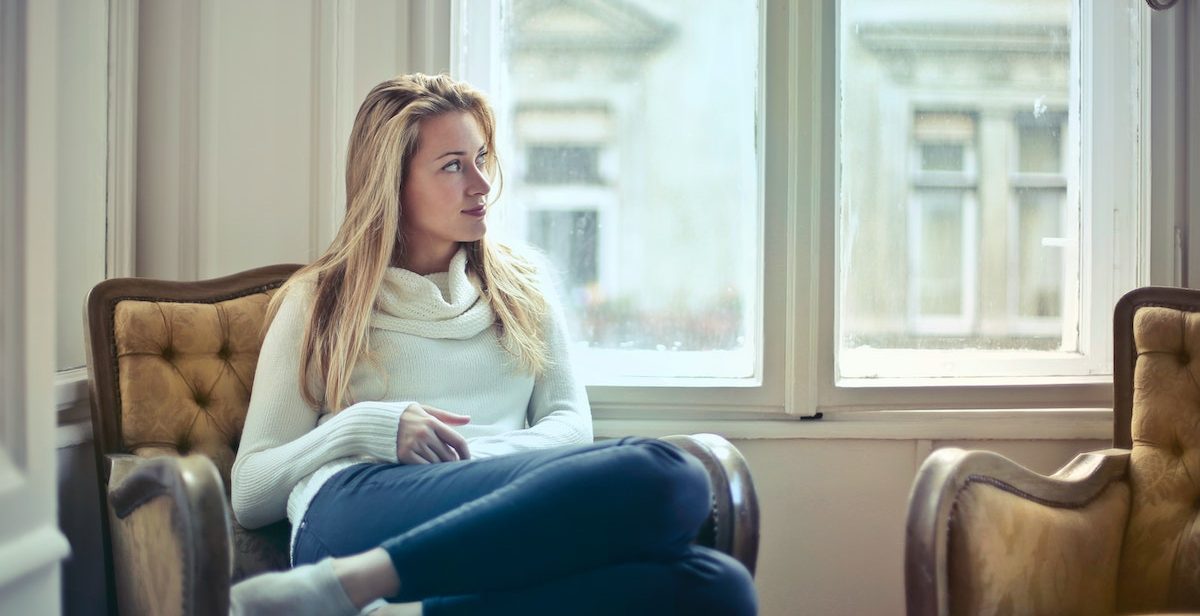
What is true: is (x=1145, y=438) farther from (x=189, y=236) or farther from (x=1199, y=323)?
(x=189, y=236)

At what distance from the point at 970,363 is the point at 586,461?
1.22 metres

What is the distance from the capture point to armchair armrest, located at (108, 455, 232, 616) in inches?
44.9

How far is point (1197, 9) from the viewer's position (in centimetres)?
211

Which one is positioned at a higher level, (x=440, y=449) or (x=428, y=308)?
(x=428, y=308)

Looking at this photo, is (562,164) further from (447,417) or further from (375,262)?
(447,417)

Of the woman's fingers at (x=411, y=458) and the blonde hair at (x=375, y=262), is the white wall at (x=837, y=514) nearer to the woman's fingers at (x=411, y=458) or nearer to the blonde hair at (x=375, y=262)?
the blonde hair at (x=375, y=262)

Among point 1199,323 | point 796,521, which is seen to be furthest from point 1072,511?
point 796,521

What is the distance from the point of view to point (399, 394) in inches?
66.4

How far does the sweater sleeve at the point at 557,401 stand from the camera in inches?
67.0

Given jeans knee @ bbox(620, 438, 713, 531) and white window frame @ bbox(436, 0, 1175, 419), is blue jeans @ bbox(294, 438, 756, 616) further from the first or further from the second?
white window frame @ bbox(436, 0, 1175, 419)

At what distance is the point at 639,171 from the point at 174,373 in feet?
3.41

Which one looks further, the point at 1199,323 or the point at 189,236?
the point at 189,236

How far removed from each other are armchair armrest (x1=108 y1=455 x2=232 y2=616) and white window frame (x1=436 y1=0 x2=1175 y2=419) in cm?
102

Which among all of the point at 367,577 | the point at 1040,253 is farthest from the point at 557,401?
the point at 1040,253
